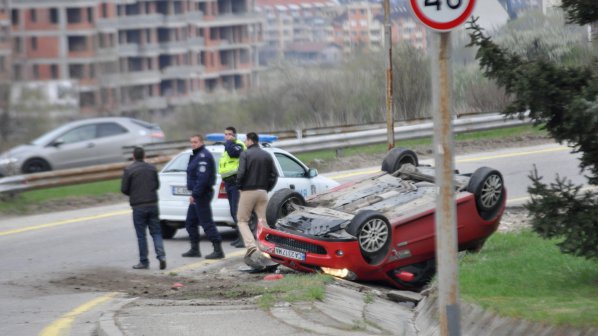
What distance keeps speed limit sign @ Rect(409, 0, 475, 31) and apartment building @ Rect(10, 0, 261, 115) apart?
33.9 meters

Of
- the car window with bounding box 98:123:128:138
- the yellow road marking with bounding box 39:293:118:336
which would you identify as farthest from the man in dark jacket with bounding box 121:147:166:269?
the car window with bounding box 98:123:128:138

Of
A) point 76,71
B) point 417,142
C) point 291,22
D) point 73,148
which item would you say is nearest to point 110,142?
point 73,148

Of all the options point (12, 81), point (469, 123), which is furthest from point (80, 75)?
point (469, 123)

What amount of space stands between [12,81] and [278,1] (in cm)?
3764

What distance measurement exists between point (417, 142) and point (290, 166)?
1264 centimetres

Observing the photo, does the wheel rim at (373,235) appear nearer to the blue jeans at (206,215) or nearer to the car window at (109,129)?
the blue jeans at (206,215)

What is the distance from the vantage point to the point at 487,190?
13117mm

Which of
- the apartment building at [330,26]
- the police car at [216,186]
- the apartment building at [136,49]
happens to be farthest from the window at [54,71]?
the police car at [216,186]

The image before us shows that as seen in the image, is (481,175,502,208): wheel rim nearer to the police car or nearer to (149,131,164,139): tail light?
the police car

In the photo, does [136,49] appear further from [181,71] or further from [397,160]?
[397,160]

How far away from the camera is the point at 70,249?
54.8 feet

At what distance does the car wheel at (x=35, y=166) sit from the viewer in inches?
1094

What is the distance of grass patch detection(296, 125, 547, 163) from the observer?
2816 cm

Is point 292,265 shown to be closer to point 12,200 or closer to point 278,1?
point 12,200
